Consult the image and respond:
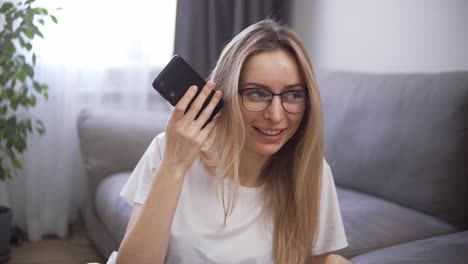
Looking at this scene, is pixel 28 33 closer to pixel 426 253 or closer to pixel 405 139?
pixel 405 139

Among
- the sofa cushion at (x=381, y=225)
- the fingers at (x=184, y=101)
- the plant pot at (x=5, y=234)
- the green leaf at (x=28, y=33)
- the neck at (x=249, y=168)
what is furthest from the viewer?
the plant pot at (x=5, y=234)

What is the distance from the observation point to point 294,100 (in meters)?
0.98

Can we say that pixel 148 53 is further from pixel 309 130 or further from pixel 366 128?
pixel 309 130

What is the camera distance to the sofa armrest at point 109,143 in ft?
6.98

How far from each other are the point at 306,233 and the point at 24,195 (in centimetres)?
188

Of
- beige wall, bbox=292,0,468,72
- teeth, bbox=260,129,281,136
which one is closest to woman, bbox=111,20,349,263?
teeth, bbox=260,129,281,136

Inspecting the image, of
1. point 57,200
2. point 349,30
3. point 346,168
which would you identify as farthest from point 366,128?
point 57,200

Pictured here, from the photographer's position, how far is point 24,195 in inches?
96.7

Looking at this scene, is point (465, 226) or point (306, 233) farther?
point (465, 226)

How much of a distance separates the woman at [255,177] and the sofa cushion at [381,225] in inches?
13.3

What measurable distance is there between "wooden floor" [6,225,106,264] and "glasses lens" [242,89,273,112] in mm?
1461

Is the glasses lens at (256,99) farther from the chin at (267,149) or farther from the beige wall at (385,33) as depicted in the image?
the beige wall at (385,33)

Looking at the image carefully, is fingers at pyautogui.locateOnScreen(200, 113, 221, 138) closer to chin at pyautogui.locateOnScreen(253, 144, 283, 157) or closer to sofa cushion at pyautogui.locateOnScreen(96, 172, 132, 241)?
chin at pyautogui.locateOnScreen(253, 144, 283, 157)

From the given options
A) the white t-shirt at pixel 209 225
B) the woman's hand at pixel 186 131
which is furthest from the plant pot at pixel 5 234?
the woman's hand at pixel 186 131
